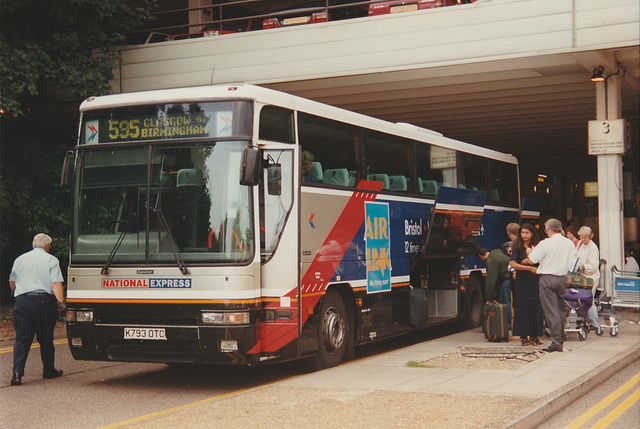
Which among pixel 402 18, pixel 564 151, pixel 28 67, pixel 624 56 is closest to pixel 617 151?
pixel 624 56

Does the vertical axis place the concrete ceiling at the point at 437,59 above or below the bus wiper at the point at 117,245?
above

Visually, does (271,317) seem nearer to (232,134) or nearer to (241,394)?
(241,394)

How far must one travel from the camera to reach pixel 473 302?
52.5 feet

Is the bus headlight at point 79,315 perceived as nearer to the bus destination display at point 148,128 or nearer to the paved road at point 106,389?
the paved road at point 106,389

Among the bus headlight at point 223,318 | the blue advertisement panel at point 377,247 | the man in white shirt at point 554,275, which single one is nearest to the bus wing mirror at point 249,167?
the bus headlight at point 223,318

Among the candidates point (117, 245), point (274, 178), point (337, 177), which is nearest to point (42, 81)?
point (337, 177)

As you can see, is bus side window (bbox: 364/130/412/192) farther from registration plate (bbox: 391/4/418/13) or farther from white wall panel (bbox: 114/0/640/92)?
registration plate (bbox: 391/4/418/13)

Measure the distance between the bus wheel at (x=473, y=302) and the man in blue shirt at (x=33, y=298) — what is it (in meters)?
8.12

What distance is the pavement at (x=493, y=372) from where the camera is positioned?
8.16 metres

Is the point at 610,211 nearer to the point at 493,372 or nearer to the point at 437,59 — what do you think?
the point at 437,59

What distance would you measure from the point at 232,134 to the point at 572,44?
8.38 m

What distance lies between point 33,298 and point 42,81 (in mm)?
10898

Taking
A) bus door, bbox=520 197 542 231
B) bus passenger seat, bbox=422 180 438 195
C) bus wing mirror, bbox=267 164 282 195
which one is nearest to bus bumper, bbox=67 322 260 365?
bus wing mirror, bbox=267 164 282 195

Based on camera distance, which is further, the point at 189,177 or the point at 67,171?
the point at 67,171
